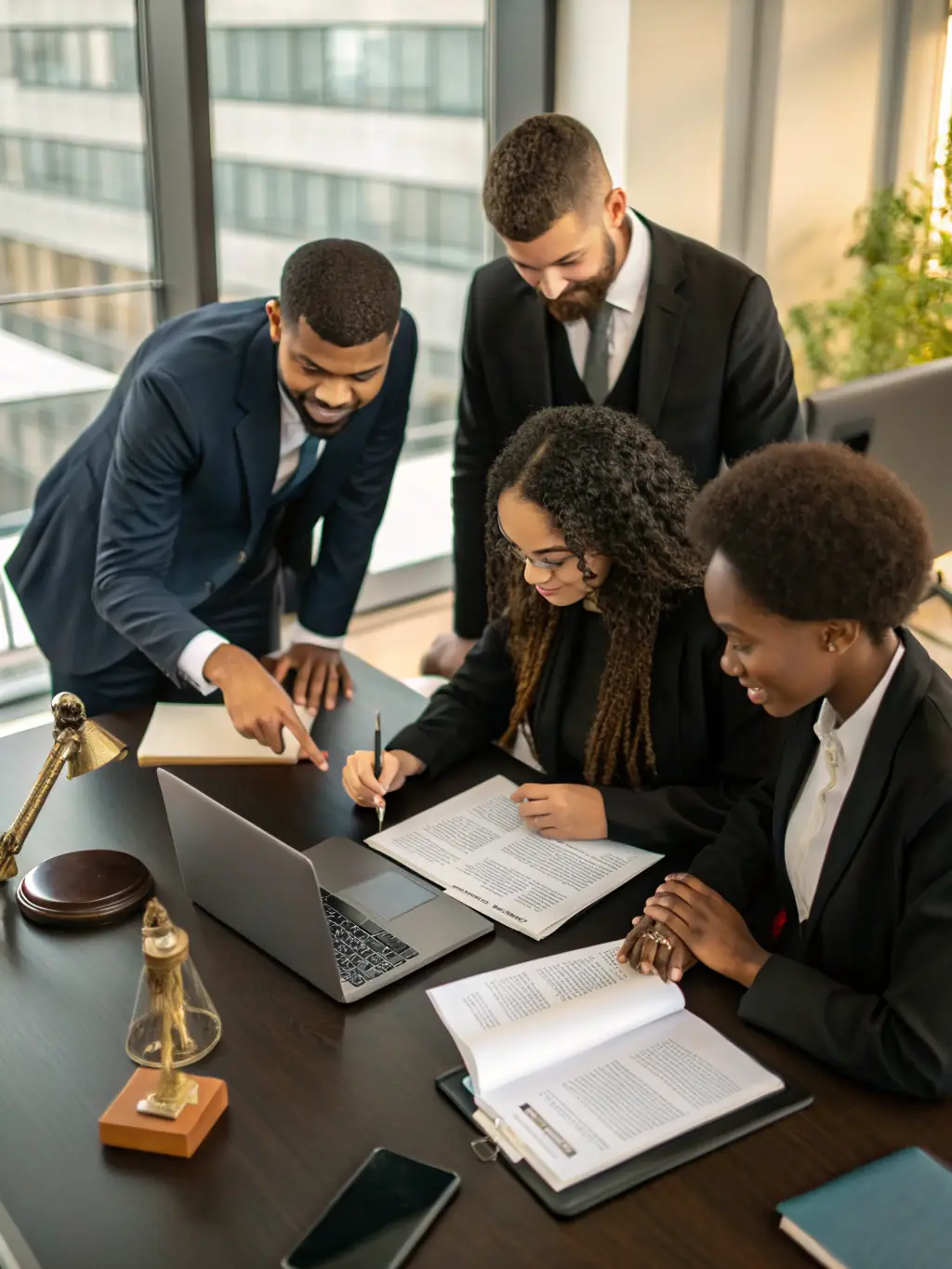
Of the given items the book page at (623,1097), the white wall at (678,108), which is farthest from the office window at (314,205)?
the book page at (623,1097)

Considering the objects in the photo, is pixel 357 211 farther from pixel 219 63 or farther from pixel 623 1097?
pixel 623 1097

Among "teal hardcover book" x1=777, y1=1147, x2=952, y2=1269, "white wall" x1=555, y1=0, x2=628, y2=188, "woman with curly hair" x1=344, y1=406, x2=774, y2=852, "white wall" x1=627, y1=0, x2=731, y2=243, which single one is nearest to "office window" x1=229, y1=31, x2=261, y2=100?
"white wall" x1=555, y1=0, x2=628, y2=188

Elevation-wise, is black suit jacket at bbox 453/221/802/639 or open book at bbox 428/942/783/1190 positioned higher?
black suit jacket at bbox 453/221/802/639

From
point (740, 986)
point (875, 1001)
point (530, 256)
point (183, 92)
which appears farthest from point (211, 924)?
point (183, 92)

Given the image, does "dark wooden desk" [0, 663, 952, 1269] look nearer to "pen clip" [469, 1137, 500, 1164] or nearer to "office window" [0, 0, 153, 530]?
"pen clip" [469, 1137, 500, 1164]

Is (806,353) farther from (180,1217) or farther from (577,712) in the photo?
(180,1217)

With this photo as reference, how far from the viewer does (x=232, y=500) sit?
2312 millimetres

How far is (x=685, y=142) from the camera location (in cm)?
373

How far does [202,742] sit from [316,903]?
74 cm

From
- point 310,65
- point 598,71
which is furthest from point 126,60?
point 598,71

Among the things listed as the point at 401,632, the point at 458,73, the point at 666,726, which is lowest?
the point at 401,632

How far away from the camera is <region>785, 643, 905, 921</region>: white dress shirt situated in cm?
145

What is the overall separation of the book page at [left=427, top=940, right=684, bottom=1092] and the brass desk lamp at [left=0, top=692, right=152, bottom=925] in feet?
1.50

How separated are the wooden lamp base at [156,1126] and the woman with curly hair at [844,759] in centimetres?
50
